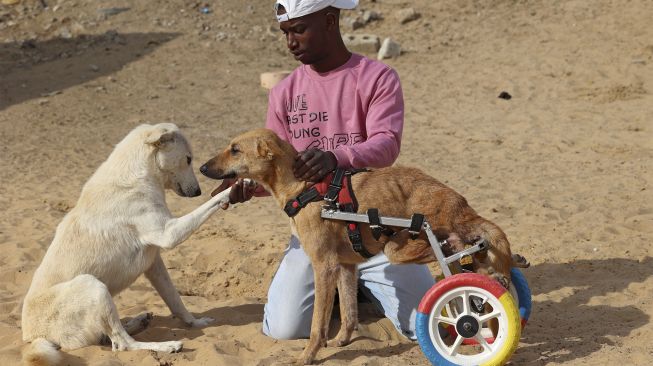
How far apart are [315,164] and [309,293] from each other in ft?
3.98

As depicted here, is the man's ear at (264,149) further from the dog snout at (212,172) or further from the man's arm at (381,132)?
the man's arm at (381,132)

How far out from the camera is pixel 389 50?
47.1 feet

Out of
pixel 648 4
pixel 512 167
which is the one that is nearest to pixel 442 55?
pixel 648 4

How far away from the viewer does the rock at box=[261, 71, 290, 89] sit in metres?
12.8

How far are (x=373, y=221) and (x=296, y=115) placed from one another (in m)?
1.26

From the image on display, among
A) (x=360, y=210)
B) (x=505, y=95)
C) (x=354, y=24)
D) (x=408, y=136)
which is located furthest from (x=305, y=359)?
(x=354, y=24)

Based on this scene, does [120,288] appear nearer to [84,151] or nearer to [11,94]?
[84,151]

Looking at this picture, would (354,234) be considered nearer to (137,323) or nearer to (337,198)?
(337,198)

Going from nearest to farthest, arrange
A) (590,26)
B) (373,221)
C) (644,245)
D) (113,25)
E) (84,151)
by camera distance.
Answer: (373,221) → (644,245) → (84,151) → (590,26) → (113,25)

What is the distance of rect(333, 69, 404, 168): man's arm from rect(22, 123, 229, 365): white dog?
945mm

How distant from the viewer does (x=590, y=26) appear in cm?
1445

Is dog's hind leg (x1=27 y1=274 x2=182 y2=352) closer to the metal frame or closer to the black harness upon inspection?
the black harness

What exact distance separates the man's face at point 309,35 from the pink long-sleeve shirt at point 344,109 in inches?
7.5

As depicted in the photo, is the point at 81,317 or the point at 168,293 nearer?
the point at 81,317
